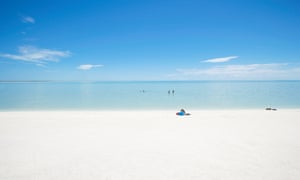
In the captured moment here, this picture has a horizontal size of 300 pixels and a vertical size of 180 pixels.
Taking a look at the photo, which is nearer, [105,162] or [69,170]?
[69,170]

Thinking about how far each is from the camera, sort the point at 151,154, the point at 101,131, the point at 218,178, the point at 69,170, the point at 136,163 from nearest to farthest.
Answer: the point at 218,178, the point at 69,170, the point at 136,163, the point at 151,154, the point at 101,131

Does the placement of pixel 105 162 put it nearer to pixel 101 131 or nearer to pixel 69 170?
pixel 69 170

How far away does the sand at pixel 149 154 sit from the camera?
3.94 metres

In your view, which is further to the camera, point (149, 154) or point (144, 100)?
point (144, 100)

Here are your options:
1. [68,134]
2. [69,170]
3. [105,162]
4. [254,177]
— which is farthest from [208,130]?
[68,134]

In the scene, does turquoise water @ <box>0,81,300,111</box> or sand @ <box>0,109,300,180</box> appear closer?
sand @ <box>0,109,300,180</box>

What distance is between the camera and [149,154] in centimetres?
495

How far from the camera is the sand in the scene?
3943mm

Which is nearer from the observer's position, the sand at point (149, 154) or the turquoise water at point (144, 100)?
the sand at point (149, 154)

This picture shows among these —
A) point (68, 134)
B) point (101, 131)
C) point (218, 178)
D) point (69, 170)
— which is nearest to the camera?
point (218, 178)

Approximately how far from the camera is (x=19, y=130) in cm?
757

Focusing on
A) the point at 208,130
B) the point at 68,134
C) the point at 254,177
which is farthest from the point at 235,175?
the point at 68,134

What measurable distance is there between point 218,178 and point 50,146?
6089mm

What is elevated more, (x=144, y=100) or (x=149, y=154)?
(x=144, y=100)
